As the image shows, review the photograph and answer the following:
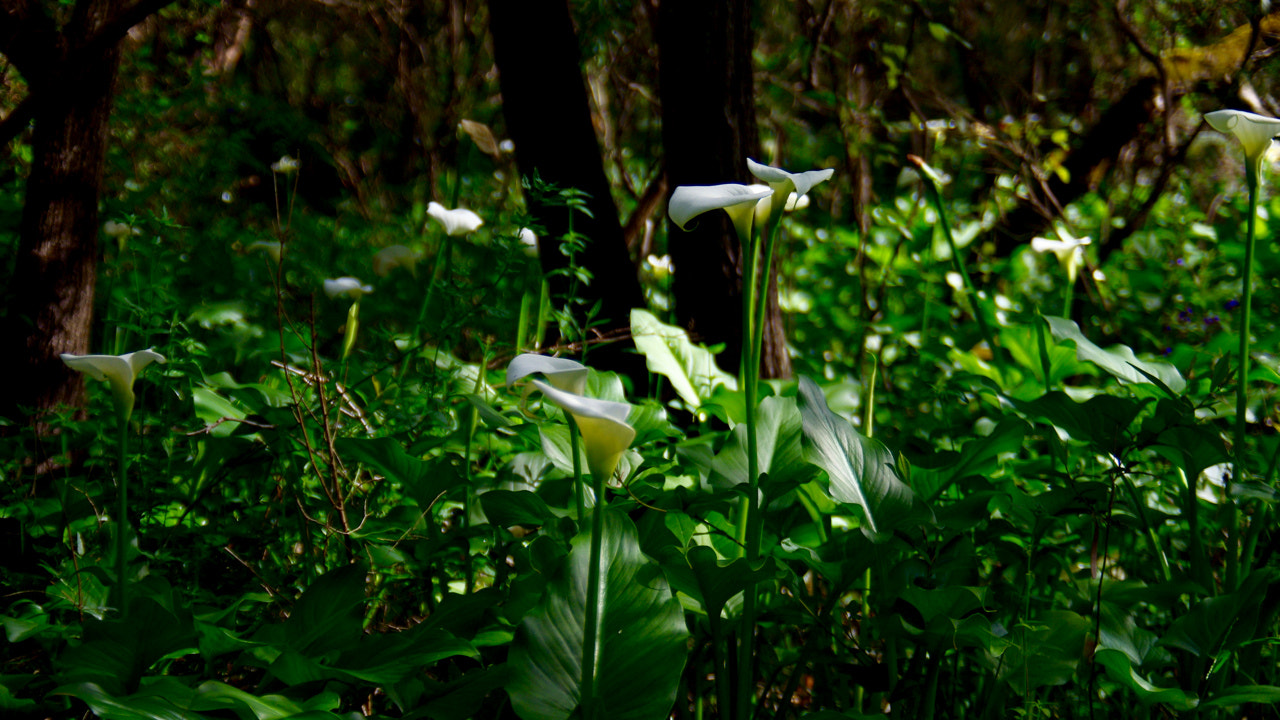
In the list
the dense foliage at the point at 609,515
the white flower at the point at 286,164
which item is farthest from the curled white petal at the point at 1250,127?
the white flower at the point at 286,164

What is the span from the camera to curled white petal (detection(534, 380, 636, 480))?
0.69 metres

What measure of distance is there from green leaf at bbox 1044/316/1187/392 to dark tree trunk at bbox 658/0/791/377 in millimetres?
760

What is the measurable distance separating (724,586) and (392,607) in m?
0.69

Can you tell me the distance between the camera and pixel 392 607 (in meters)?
1.35

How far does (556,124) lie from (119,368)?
48.5 inches

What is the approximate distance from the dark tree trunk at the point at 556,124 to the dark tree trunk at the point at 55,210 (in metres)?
0.80

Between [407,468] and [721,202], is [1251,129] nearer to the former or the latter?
[721,202]

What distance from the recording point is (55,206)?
64.4 inches

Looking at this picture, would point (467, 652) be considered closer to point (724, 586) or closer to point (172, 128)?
point (724, 586)

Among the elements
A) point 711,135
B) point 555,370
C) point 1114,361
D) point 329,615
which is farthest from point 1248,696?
point 711,135

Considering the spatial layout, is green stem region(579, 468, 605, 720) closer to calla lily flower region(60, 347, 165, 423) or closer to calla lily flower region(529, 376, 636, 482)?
calla lily flower region(529, 376, 636, 482)

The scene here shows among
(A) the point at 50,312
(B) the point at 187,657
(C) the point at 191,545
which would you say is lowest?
(B) the point at 187,657

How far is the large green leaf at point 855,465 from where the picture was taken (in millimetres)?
1014

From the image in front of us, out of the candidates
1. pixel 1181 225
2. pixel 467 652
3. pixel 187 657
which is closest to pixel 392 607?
pixel 187 657
